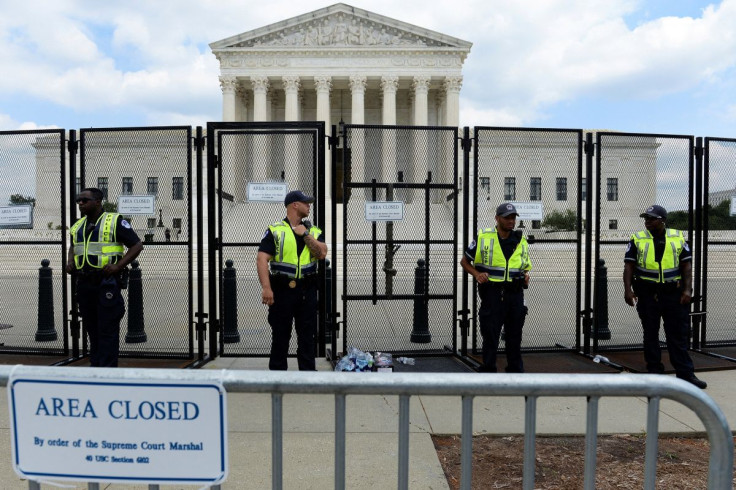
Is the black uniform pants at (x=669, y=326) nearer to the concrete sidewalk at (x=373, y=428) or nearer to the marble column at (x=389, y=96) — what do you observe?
the concrete sidewalk at (x=373, y=428)

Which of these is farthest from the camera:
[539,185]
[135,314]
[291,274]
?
[135,314]

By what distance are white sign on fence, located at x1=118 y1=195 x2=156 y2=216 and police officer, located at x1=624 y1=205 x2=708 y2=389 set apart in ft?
18.2

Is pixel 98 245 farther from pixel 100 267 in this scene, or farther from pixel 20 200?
pixel 20 200

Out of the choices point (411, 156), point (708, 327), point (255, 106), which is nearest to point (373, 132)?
point (411, 156)

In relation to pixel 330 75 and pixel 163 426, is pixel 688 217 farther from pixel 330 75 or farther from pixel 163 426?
pixel 330 75

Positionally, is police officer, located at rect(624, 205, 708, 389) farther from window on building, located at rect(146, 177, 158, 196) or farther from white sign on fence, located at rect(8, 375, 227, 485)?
window on building, located at rect(146, 177, 158, 196)

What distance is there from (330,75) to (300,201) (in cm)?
4774

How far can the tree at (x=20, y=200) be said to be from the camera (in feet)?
23.2

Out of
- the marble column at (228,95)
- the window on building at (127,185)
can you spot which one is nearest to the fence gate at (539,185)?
the window on building at (127,185)

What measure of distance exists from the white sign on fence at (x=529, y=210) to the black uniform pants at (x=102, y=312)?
14.8 ft

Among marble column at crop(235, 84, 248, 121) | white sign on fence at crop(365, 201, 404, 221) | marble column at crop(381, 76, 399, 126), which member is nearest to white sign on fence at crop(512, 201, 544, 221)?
white sign on fence at crop(365, 201, 404, 221)

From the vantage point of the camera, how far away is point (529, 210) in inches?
264

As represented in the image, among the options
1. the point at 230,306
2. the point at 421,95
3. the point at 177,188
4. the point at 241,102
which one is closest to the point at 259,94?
the point at 241,102

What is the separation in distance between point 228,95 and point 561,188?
46.6 m
